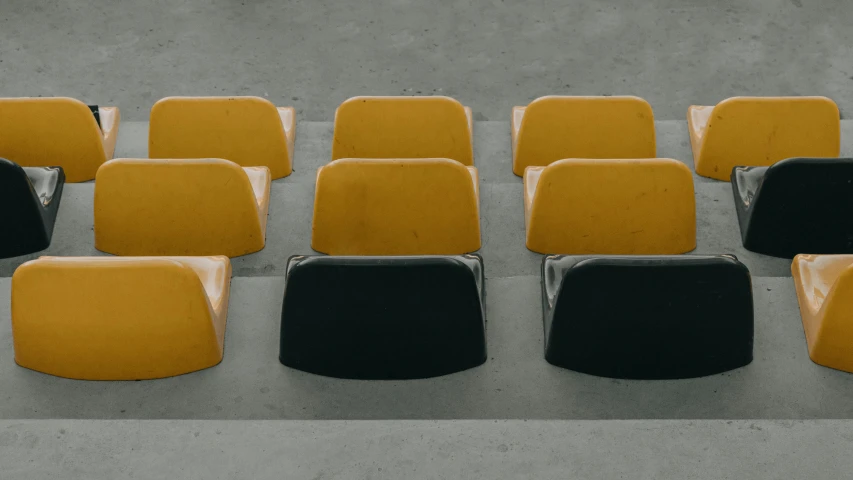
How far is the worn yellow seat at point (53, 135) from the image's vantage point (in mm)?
3701

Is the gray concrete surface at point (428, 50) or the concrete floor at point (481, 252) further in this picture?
the gray concrete surface at point (428, 50)

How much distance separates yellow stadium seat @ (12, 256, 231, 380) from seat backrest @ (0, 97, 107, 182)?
1.56m

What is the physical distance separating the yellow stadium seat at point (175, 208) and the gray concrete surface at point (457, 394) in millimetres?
644

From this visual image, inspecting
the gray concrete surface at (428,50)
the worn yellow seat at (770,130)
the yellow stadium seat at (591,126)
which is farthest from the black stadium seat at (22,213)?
the worn yellow seat at (770,130)

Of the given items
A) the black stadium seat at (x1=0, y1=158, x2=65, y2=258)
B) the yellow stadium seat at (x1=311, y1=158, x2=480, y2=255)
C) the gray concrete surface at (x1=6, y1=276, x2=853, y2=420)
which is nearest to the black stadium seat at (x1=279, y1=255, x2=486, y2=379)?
the gray concrete surface at (x1=6, y1=276, x2=853, y2=420)

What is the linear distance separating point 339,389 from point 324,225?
0.79 meters

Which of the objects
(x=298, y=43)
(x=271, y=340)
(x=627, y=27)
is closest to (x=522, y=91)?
(x=627, y=27)

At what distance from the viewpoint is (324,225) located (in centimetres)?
309

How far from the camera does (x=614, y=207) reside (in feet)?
9.81

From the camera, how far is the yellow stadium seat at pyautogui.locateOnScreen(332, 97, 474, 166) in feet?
12.3

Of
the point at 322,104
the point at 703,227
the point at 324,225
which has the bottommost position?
the point at 322,104

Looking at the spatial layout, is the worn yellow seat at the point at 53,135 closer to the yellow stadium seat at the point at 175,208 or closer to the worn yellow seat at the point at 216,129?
the worn yellow seat at the point at 216,129

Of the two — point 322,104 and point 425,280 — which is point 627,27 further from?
point 425,280
